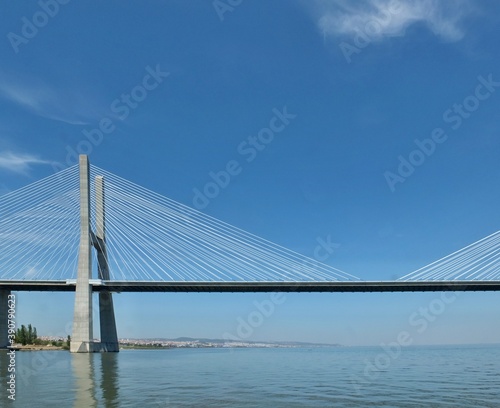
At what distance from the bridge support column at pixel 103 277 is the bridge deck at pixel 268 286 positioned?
332 centimetres

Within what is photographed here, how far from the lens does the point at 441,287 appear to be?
4572cm

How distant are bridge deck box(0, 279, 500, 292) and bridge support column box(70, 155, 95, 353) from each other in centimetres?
107

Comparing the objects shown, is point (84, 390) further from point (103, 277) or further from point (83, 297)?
point (103, 277)

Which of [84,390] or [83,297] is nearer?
[84,390]

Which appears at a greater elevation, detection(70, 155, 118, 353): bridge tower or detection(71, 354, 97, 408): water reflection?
detection(70, 155, 118, 353): bridge tower

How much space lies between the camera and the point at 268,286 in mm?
45938

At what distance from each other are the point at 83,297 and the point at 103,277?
5172 mm

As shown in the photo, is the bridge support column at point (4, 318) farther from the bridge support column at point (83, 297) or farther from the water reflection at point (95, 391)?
the water reflection at point (95, 391)

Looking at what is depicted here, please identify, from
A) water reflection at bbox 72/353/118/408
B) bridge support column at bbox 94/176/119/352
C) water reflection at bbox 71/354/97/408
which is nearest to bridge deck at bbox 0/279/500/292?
bridge support column at bbox 94/176/119/352

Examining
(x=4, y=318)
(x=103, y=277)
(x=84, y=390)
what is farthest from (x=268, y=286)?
(x=84, y=390)

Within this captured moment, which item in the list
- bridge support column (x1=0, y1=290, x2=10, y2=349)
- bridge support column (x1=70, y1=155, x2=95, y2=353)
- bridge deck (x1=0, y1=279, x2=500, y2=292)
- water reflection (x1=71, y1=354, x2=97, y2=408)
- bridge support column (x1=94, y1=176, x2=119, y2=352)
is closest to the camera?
water reflection (x1=71, y1=354, x2=97, y2=408)

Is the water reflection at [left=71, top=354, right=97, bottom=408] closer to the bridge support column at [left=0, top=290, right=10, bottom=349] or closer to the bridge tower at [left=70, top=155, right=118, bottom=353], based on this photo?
the bridge tower at [left=70, top=155, right=118, bottom=353]

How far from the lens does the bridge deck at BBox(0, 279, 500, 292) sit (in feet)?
147

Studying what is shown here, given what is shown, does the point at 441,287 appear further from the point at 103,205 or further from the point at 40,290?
the point at 40,290
